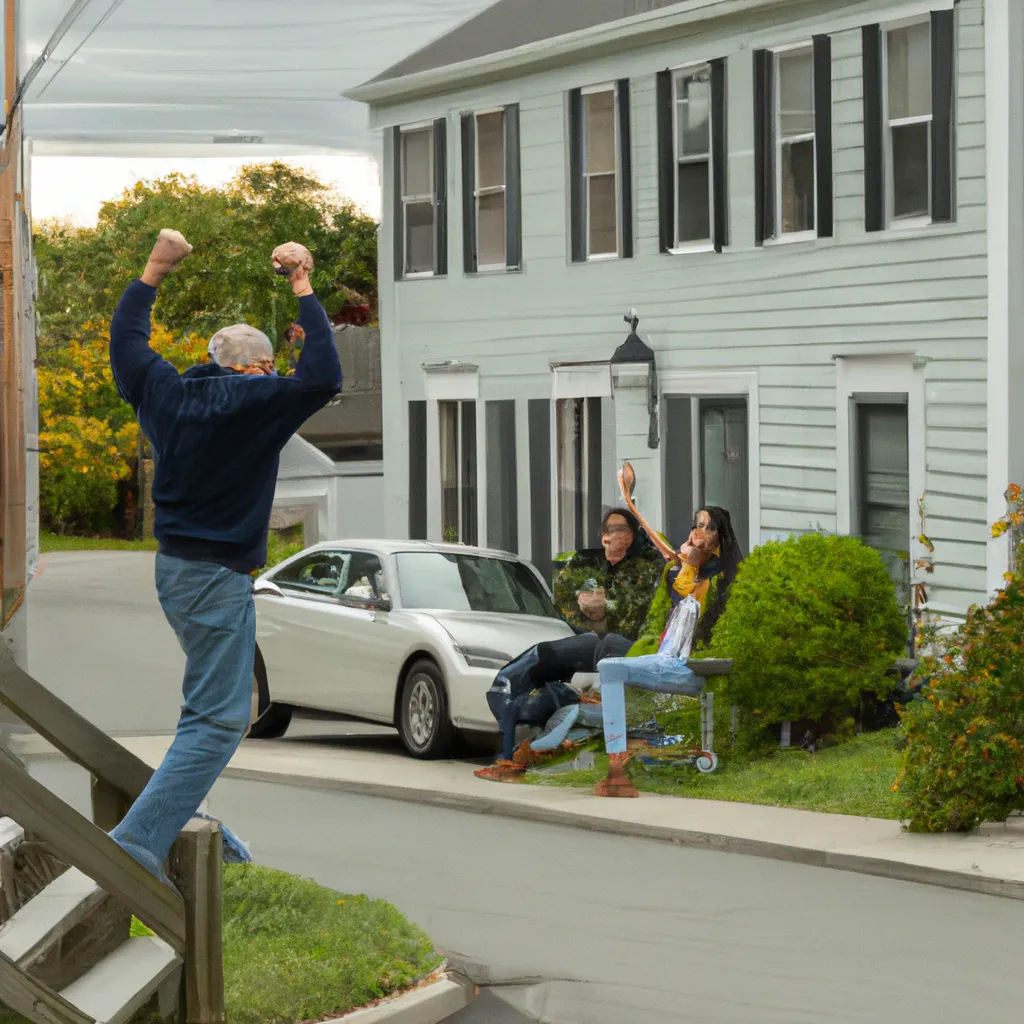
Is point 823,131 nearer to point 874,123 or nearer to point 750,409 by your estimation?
point 874,123

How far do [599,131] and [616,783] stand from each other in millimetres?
10294

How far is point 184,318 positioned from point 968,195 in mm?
43368

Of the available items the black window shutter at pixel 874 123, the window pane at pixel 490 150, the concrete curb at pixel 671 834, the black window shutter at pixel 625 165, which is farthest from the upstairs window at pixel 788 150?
the concrete curb at pixel 671 834

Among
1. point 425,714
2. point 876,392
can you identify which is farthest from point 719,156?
point 425,714

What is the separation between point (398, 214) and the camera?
2491 centimetres

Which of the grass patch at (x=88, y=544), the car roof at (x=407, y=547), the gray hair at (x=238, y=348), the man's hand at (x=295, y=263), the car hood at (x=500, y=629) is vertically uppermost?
the man's hand at (x=295, y=263)

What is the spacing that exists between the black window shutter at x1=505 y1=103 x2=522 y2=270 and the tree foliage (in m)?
26.0

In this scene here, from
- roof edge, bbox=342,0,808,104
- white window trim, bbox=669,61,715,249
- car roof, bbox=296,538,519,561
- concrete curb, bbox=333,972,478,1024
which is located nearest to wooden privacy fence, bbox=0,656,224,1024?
concrete curb, bbox=333,972,478,1024

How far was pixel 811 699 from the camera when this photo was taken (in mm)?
13969

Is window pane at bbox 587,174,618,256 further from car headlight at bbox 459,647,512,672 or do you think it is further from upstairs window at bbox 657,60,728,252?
car headlight at bbox 459,647,512,672

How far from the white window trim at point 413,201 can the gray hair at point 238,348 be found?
1717cm

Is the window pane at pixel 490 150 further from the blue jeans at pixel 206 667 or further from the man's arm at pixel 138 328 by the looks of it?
the blue jeans at pixel 206 667

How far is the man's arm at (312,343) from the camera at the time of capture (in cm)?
680

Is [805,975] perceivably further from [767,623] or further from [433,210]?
[433,210]
